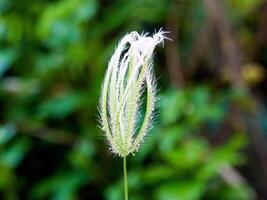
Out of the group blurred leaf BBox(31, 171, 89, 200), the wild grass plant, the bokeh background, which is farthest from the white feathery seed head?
blurred leaf BBox(31, 171, 89, 200)

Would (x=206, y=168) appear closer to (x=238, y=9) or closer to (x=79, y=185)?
(x=79, y=185)

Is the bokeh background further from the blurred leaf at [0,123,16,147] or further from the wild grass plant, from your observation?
the wild grass plant

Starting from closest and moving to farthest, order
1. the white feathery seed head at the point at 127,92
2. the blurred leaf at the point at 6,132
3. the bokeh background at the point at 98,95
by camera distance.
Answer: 1. the white feathery seed head at the point at 127,92
2. the bokeh background at the point at 98,95
3. the blurred leaf at the point at 6,132

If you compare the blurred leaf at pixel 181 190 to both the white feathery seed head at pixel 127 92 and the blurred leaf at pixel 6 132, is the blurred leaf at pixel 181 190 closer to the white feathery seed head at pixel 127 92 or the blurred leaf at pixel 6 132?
the blurred leaf at pixel 6 132

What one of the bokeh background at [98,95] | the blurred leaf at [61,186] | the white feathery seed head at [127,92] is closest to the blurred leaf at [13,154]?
the bokeh background at [98,95]

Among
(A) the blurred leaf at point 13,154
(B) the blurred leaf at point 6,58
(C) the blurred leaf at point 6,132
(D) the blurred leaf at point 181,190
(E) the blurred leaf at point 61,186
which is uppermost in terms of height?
(B) the blurred leaf at point 6,58

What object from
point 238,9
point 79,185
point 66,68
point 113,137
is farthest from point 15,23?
point 113,137

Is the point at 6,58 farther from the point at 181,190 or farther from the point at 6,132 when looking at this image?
the point at 181,190
